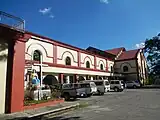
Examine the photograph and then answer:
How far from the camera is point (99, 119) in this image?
959 cm

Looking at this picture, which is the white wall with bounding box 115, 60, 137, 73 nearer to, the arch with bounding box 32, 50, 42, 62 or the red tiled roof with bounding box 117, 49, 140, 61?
the red tiled roof with bounding box 117, 49, 140, 61

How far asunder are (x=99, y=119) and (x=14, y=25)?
306 inches

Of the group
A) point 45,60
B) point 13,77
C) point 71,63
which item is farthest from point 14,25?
point 71,63

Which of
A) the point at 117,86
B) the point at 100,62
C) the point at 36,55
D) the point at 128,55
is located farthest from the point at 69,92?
the point at 128,55

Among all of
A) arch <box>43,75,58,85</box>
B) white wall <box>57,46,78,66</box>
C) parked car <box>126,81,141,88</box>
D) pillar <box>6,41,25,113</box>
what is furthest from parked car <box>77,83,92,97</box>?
parked car <box>126,81,141,88</box>

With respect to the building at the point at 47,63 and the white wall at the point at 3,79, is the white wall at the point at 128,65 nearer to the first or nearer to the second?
the building at the point at 47,63

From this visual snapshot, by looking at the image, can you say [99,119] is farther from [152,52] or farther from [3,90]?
[152,52]

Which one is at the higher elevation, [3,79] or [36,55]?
[36,55]

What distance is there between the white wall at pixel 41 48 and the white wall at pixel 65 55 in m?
1.87

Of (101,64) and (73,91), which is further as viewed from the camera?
(101,64)

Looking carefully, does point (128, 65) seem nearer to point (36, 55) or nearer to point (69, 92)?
point (36, 55)

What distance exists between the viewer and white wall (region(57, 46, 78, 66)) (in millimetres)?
28975

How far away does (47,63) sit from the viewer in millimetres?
25859

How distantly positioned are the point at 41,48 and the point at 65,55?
5.25 meters
